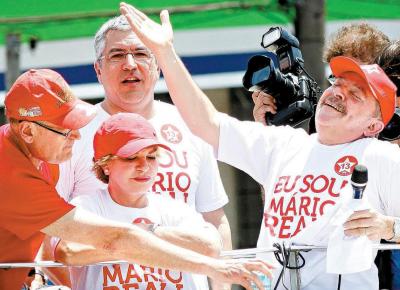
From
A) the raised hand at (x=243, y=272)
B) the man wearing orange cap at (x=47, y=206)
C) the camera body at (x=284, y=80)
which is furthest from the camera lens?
the camera body at (x=284, y=80)

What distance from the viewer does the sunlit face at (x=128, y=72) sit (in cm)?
446

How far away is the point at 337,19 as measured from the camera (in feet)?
28.0

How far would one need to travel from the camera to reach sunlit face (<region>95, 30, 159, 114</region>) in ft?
14.6

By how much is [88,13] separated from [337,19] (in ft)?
6.93

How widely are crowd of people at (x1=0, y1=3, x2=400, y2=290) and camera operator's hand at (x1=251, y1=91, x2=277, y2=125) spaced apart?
0.24 meters

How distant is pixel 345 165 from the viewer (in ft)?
12.6

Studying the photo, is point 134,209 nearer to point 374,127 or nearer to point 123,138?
point 123,138

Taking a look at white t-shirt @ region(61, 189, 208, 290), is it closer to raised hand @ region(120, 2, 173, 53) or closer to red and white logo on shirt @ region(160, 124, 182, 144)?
red and white logo on shirt @ region(160, 124, 182, 144)

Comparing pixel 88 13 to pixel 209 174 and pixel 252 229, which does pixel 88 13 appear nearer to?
pixel 252 229

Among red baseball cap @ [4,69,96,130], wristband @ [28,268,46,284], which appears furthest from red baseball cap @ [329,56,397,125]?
wristband @ [28,268,46,284]

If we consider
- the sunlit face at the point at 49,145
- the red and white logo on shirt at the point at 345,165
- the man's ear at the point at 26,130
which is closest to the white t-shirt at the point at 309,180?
the red and white logo on shirt at the point at 345,165

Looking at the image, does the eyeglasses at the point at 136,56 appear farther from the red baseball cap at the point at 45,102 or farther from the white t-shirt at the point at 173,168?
the red baseball cap at the point at 45,102

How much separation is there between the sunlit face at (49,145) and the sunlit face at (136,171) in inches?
7.5

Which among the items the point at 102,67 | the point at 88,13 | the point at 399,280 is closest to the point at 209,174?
the point at 102,67
